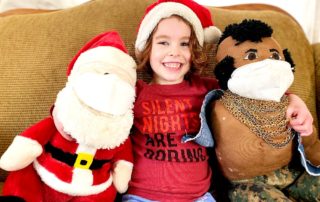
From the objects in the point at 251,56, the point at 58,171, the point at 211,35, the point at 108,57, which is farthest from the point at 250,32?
the point at 58,171

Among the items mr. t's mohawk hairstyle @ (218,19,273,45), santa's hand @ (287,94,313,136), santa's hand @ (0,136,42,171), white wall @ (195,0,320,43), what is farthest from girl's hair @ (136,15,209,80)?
white wall @ (195,0,320,43)

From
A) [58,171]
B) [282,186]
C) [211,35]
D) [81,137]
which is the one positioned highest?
[211,35]

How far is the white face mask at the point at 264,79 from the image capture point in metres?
0.90

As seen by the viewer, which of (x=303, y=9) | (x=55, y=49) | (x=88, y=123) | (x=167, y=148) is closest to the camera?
(x=88, y=123)

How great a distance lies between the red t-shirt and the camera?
0.99 metres

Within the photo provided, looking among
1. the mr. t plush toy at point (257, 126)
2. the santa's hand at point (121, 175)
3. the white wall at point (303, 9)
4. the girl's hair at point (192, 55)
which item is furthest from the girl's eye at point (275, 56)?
the white wall at point (303, 9)

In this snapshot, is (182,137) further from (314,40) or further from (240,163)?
(314,40)

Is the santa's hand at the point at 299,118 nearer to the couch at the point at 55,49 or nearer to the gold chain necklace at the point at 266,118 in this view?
the gold chain necklace at the point at 266,118

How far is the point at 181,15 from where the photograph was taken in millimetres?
1050

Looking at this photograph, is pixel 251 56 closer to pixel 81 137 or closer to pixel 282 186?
pixel 282 186

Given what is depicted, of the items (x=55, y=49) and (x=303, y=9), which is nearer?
(x=55, y=49)

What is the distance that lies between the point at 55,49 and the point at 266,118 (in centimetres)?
69

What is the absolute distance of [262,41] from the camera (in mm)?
977

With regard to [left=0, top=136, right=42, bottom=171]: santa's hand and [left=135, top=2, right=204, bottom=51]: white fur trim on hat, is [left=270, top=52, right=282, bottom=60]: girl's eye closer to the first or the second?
[left=135, top=2, right=204, bottom=51]: white fur trim on hat
